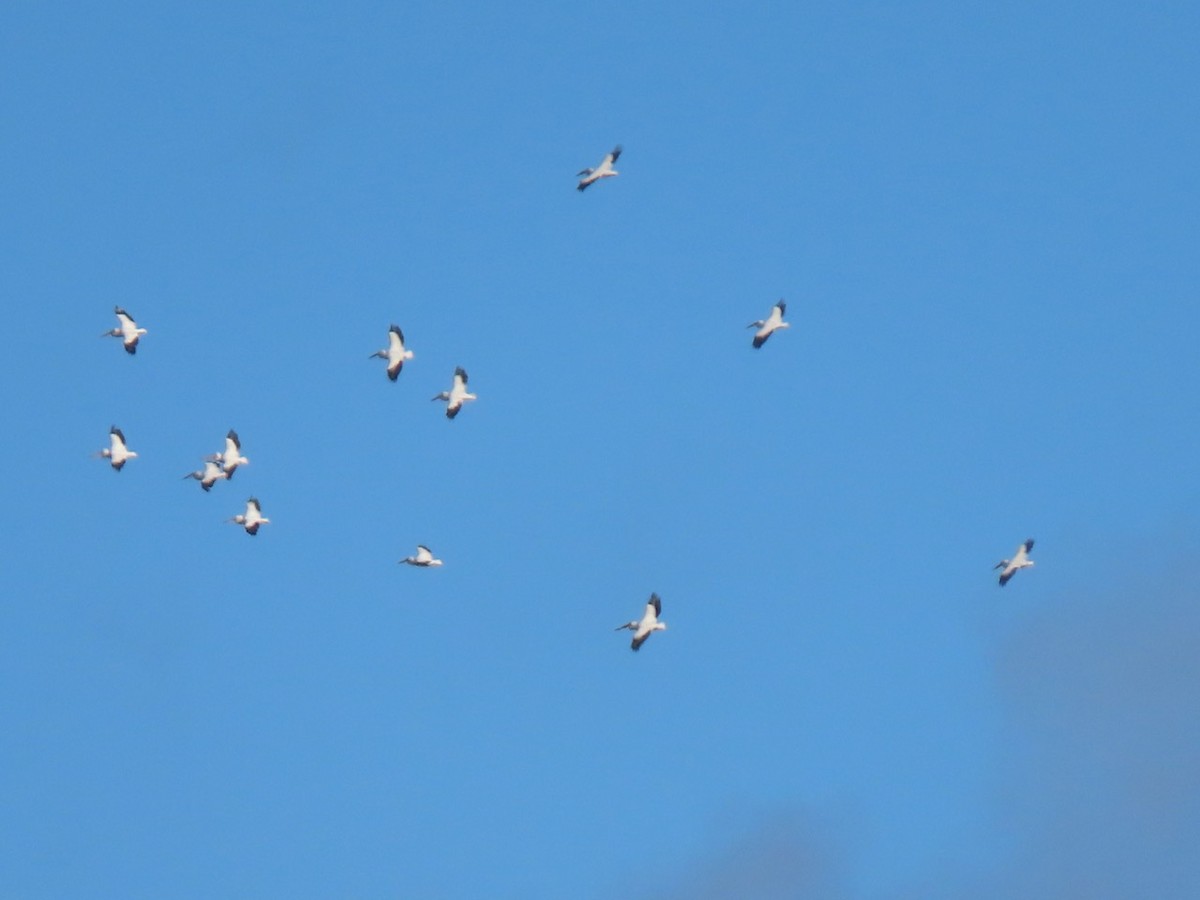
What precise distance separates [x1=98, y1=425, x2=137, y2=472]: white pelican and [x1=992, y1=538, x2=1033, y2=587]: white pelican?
2959cm

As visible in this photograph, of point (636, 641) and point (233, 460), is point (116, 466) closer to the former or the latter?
point (233, 460)

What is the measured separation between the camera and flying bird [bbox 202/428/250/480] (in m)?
94.2

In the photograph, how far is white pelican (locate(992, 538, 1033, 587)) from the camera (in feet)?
334

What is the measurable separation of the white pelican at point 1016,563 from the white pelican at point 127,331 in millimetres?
30007

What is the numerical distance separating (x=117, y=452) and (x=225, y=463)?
335 cm

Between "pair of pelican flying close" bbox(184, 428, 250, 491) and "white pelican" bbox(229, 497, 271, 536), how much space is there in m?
1.13

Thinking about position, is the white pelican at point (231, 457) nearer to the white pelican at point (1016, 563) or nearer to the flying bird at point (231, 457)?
the flying bird at point (231, 457)

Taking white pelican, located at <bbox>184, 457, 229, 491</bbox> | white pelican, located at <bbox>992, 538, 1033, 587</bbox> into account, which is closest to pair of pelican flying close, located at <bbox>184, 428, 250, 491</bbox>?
white pelican, located at <bbox>184, 457, 229, 491</bbox>

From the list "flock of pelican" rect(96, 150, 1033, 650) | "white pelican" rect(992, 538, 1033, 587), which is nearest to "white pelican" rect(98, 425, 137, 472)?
"flock of pelican" rect(96, 150, 1033, 650)

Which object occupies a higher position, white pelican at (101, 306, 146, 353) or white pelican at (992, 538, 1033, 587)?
white pelican at (101, 306, 146, 353)

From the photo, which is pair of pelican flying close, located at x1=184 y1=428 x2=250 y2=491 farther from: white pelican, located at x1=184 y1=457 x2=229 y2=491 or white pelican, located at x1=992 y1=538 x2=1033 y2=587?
white pelican, located at x1=992 y1=538 x2=1033 y2=587

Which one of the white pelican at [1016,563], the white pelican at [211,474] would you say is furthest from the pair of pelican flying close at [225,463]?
the white pelican at [1016,563]

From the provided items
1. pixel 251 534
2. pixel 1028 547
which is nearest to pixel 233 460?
pixel 251 534

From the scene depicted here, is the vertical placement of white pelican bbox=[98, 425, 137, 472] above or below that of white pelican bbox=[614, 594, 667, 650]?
above
